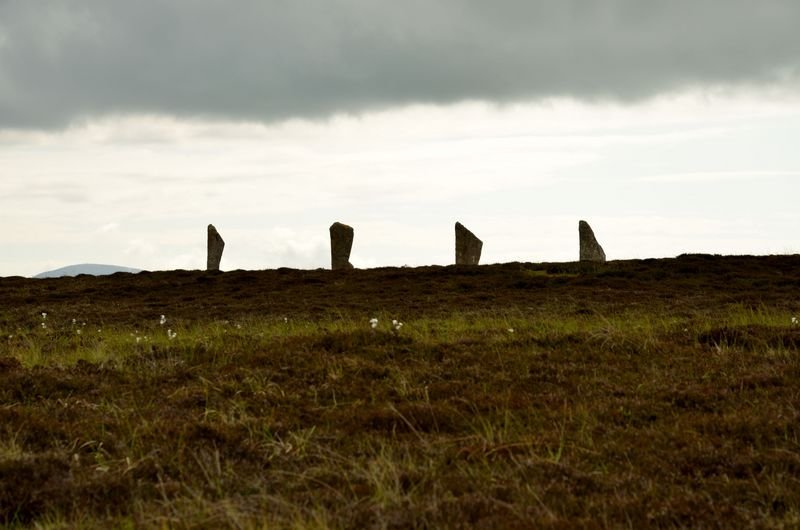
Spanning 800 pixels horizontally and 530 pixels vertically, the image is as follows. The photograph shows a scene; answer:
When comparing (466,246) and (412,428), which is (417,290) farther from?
(412,428)

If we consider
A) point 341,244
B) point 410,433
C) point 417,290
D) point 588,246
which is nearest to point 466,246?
point 588,246

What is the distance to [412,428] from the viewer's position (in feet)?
27.2

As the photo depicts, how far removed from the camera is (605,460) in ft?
24.8

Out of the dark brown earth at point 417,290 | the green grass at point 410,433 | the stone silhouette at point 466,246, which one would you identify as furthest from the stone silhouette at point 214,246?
the green grass at point 410,433

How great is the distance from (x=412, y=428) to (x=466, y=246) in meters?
34.8

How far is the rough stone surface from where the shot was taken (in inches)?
1647

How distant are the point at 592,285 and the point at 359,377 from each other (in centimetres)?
2106

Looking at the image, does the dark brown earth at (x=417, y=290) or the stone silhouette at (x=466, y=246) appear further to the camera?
the stone silhouette at (x=466, y=246)

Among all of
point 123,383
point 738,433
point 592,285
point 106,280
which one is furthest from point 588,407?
point 106,280

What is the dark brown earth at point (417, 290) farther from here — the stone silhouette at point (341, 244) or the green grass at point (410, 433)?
the green grass at point (410, 433)

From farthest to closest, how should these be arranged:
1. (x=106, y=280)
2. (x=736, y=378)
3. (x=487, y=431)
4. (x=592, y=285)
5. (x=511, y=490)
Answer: (x=106, y=280) < (x=592, y=285) < (x=736, y=378) < (x=487, y=431) < (x=511, y=490)

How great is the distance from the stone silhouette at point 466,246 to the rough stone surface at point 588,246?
192 inches

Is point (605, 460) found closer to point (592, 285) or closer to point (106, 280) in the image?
point (592, 285)

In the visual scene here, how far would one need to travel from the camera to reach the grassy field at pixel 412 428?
6410 millimetres
